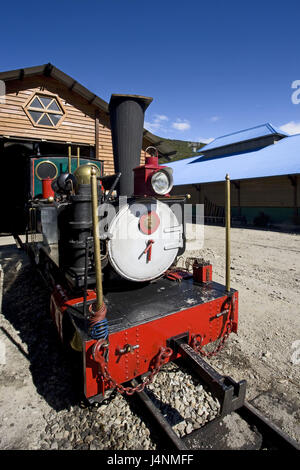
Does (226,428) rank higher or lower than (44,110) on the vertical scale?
lower

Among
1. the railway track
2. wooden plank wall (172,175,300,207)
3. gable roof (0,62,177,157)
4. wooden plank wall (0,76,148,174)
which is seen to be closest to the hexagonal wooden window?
wooden plank wall (0,76,148,174)

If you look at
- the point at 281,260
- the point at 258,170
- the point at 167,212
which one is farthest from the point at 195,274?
the point at 258,170

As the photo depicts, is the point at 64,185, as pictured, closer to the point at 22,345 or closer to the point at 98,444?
the point at 22,345

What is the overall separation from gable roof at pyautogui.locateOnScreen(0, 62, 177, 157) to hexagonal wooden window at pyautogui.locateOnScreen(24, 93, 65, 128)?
648 millimetres

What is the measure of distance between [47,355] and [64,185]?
7.60ft

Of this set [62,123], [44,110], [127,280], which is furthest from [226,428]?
[44,110]

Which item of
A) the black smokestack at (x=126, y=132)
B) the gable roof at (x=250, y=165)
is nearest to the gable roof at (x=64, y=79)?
the black smokestack at (x=126, y=132)

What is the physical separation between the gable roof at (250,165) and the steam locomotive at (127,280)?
42.2 ft

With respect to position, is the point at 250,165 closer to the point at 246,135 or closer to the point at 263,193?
the point at 263,193

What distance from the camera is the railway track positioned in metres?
2.00

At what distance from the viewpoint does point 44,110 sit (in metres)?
9.45

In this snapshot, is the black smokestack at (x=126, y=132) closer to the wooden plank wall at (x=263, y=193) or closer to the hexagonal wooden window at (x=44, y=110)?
the hexagonal wooden window at (x=44, y=110)

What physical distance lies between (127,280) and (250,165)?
17.5 meters

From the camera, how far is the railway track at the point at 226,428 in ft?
6.55
